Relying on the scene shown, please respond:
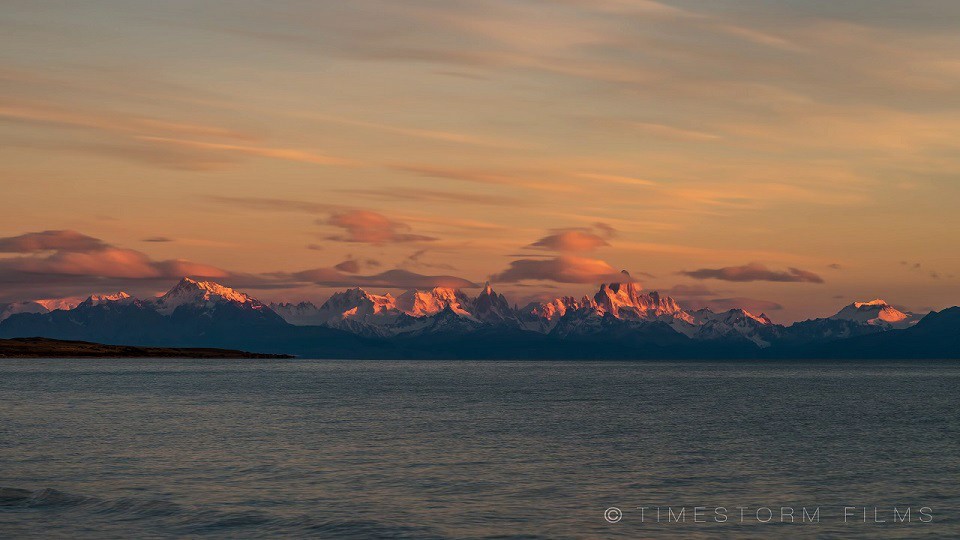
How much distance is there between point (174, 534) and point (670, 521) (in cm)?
2242

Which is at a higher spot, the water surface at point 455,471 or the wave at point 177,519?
the water surface at point 455,471

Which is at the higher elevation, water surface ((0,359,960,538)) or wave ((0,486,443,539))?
water surface ((0,359,960,538))

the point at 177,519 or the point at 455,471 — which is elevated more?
the point at 455,471

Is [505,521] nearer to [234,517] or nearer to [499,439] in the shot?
[234,517]

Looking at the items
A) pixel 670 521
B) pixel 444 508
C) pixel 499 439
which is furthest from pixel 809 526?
pixel 499 439

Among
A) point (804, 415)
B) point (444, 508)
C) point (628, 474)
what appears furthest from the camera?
point (804, 415)

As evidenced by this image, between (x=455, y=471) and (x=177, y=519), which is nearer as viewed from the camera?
(x=177, y=519)

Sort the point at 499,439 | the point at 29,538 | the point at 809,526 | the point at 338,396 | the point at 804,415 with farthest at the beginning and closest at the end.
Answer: the point at 338,396, the point at 804,415, the point at 499,439, the point at 809,526, the point at 29,538

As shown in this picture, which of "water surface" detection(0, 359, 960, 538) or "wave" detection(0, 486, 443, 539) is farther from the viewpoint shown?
"water surface" detection(0, 359, 960, 538)

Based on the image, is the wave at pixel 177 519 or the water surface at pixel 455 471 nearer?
the wave at pixel 177 519

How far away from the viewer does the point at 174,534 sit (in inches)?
1735

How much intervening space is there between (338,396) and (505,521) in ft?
364

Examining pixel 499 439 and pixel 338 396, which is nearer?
pixel 499 439

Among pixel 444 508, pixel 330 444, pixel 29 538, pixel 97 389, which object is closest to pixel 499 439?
pixel 330 444
